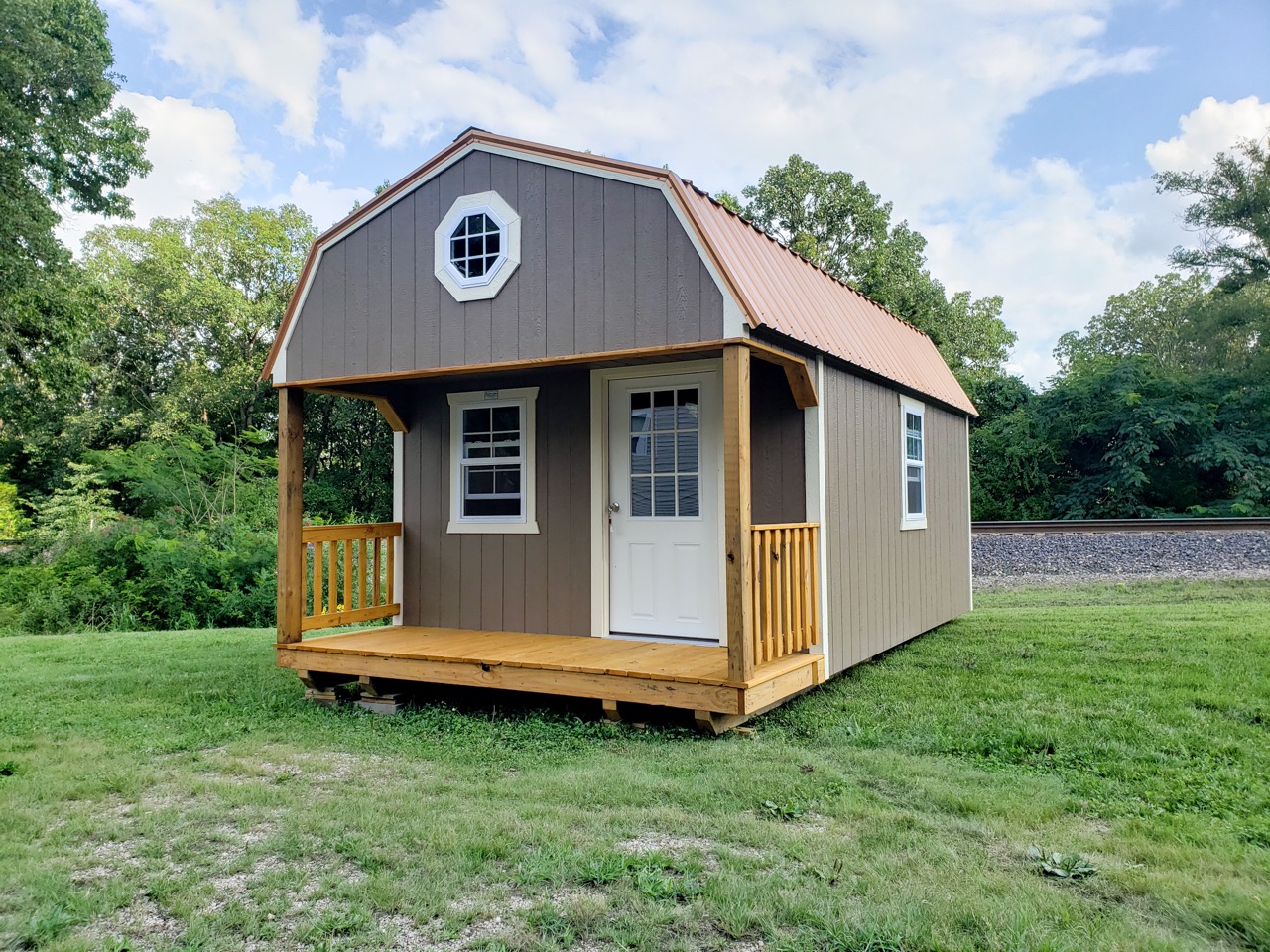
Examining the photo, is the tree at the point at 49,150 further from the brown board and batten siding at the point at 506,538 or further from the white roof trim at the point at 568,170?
the brown board and batten siding at the point at 506,538

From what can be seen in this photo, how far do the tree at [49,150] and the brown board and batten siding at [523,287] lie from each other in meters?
7.46

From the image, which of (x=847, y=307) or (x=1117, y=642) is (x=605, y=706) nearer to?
(x=847, y=307)

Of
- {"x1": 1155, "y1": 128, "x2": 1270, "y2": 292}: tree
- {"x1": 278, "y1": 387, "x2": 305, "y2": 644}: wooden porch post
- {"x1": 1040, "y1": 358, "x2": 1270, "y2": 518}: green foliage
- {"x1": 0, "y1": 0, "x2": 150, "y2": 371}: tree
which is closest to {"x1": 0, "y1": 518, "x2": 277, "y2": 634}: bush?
{"x1": 0, "y1": 0, "x2": 150, "y2": 371}: tree

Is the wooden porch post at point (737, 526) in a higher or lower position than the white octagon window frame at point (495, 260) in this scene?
lower

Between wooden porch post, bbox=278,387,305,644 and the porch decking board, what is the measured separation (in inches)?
7.2

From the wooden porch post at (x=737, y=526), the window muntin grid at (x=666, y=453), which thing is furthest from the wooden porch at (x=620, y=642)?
the window muntin grid at (x=666, y=453)

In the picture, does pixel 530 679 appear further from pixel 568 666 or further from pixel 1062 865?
pixel 1062 865

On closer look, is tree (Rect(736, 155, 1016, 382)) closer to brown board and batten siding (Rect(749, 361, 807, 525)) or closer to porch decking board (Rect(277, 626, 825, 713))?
brown board and batten siding (Rect(749, 361, 807, 525))

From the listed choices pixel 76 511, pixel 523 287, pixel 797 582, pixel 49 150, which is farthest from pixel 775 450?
pixel 76 511

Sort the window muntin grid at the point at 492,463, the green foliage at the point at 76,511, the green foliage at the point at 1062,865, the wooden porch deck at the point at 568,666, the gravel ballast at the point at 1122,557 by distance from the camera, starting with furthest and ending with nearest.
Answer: the green foliage at the point at 76,511
the gravel ballast at the point at 1122,557
the window muntin grid at the point at 492,463
the wooden porch deck at the point at 568,666
the green foliage at the point at 1062,865

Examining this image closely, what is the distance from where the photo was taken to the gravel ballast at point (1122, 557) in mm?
12227

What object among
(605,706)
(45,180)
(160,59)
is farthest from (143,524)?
(605,706)

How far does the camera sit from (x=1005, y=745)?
452cm

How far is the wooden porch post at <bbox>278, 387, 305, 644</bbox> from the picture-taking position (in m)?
6.05
